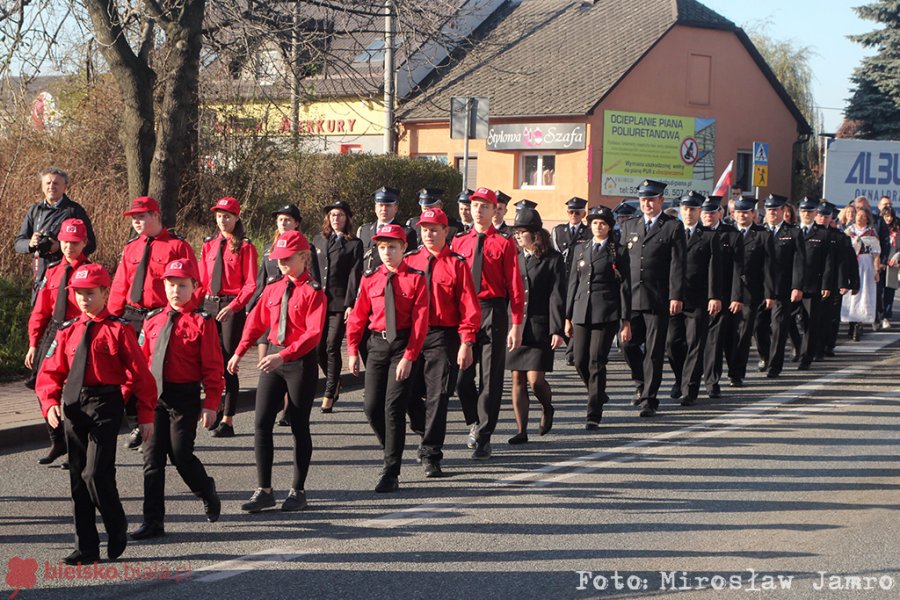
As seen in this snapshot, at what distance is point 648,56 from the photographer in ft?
134

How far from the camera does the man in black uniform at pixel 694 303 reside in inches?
477

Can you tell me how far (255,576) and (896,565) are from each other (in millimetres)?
3379

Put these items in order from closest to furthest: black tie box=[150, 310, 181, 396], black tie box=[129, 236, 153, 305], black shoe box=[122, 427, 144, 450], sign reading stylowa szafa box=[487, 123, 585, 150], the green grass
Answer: black tie box=[150, 310, 181, 396]
black tie box=[129, 236, 153, 305]
black shoe box=[122, 427, 144, 450]
the green grass
sign reading stylowa szafa box=[487, 123, 585, 150]

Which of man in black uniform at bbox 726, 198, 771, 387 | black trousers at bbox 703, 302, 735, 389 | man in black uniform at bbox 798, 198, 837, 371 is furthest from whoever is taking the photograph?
man in black uniform at bbox 798, 198, 837, 371

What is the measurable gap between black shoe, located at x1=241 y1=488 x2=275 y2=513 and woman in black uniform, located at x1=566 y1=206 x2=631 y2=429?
373 cm

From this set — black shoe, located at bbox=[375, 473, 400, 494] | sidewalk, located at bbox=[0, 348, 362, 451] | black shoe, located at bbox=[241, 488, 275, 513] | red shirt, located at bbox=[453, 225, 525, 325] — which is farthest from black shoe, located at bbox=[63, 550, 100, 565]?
red shirt, located at bbox=[453, 225, 525, 325]

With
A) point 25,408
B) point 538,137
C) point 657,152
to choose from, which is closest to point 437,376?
point 25,408

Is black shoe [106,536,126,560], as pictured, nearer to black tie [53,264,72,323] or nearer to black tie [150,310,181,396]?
black tie [150,310,181,396]

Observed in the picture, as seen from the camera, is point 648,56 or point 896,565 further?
point 648,56

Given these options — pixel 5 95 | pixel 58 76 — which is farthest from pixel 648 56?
pixel 5 95

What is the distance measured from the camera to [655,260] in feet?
38.1

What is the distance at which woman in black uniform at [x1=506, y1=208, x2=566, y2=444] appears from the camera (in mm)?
9680

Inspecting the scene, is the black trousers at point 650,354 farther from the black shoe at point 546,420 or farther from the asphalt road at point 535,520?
the black shoe at point 546,420

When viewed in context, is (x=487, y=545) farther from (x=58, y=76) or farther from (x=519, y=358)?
(x=58, y=76)
